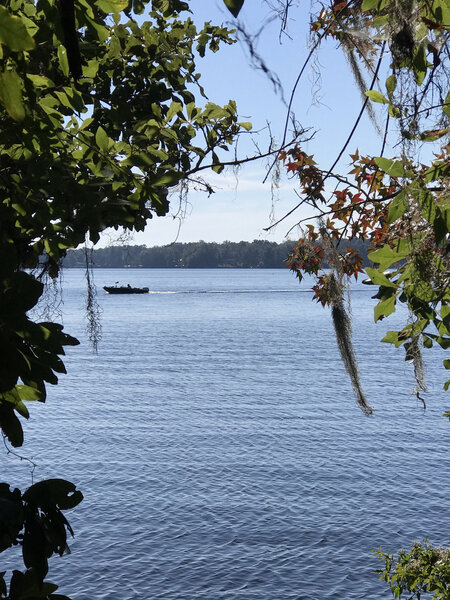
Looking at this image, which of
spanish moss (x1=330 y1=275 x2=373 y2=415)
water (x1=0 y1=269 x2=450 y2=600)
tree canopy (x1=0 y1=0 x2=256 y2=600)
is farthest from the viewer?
water (x1=0 y1=269 x2=450 y2=600)

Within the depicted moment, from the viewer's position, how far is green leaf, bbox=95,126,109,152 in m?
2.64

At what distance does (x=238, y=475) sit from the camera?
25.2 m

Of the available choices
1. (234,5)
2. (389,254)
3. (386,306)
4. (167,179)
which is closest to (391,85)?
(389,254)

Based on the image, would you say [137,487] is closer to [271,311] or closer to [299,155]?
[299,155]

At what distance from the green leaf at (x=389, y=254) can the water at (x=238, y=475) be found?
10.5 meters

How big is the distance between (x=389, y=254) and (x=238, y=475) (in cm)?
2331

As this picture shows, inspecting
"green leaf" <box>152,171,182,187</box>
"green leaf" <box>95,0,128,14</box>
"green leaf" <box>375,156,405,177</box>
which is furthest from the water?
"green leaf" <box>95,0,128,14</box>

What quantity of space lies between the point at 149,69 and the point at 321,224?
4.21 ft

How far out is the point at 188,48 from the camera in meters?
4.39

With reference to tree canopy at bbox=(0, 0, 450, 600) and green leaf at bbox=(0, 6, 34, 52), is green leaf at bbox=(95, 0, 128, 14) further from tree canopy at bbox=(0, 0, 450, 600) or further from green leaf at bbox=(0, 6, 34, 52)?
green leaf at bbox=(0, 6, 34, 52)

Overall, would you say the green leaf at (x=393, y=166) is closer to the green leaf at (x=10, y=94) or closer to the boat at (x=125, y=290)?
the green leaf at (x=10, y=94)

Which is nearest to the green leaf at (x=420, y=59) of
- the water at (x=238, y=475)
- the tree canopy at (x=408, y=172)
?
the tree canopy at (x=408, y=172)

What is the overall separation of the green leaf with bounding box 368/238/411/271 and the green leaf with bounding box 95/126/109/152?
1.05 metres

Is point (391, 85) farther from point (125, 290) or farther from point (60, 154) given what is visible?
point (125, 290)
